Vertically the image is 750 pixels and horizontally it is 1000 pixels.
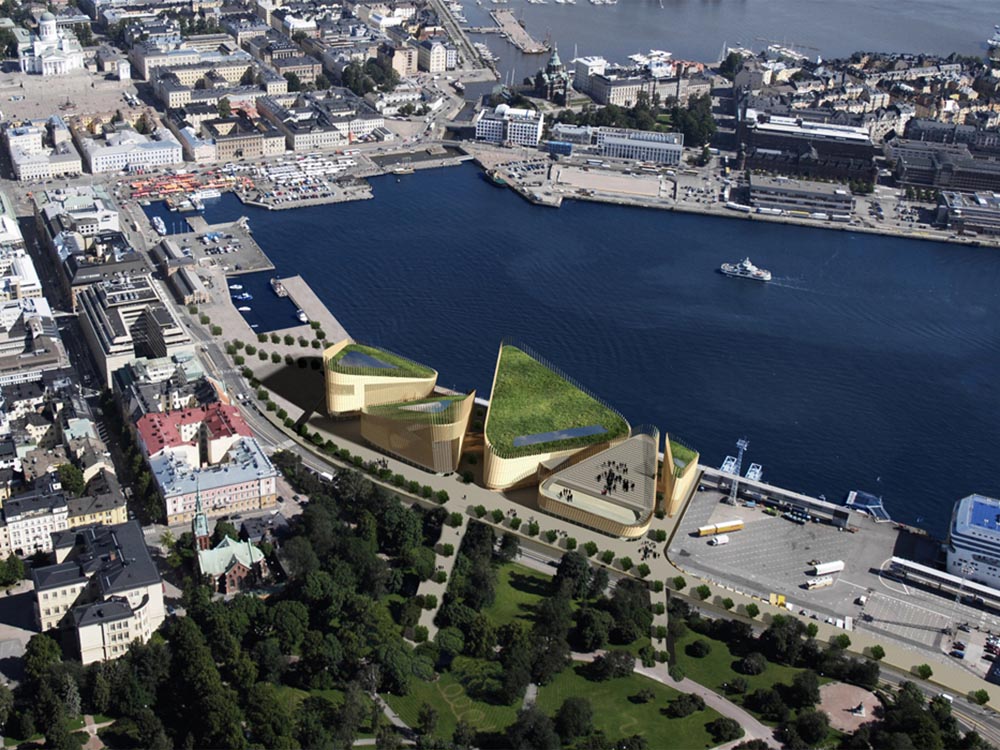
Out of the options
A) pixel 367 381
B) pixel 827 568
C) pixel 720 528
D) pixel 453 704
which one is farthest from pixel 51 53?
pixel 827 568

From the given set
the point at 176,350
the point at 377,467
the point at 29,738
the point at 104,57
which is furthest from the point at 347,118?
the point at 29,738

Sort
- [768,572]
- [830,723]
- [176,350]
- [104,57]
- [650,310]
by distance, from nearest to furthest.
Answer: [830,723]
[768,572]
[176,350]
[650,310]
[104,57]

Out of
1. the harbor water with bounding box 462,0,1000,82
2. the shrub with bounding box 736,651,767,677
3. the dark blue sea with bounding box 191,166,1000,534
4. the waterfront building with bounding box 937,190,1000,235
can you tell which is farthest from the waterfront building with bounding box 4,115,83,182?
the waterfront building with bounding box 937,190,1000,235

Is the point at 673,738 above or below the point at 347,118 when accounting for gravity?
below

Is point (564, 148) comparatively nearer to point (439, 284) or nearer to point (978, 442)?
point (439, 284)

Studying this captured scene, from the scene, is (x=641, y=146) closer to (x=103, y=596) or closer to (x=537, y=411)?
(x=537, y=411)

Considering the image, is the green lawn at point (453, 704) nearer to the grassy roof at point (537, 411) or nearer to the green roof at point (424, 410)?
the grassy roof at point (537, 411)
